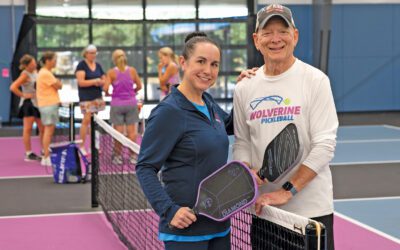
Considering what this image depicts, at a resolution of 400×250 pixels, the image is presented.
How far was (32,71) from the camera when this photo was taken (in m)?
12.1

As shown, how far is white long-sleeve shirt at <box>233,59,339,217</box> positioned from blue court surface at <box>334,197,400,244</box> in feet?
11.2

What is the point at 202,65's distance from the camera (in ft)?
10.3

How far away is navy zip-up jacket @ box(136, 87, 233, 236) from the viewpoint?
3078mm

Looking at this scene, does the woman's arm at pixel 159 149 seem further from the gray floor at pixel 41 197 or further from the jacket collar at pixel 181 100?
the gray floor at pixel 41 197

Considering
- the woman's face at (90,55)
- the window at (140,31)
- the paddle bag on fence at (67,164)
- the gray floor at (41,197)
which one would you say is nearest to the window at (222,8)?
the window at (140,31)

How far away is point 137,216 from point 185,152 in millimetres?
4140

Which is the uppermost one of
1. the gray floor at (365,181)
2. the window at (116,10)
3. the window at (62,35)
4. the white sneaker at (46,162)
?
the window at (116,10)

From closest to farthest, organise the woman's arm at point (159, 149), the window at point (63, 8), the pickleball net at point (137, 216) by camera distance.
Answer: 1. the pickleball net at point (137, 216)
2. the woman's arm at point (159, 149)
3. the window at point (63, 8)

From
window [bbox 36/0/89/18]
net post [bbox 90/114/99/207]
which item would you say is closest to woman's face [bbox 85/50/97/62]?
net post [bbox 90/114/99/207]

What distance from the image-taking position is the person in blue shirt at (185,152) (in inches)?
121

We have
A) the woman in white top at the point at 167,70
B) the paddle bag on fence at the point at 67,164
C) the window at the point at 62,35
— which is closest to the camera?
the paddle bag on fence at the point at 67,164

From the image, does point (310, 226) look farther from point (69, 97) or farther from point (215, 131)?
point (69, 97)

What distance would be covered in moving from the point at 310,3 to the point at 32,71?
10017mm

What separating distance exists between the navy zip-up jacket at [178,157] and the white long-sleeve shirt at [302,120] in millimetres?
238
